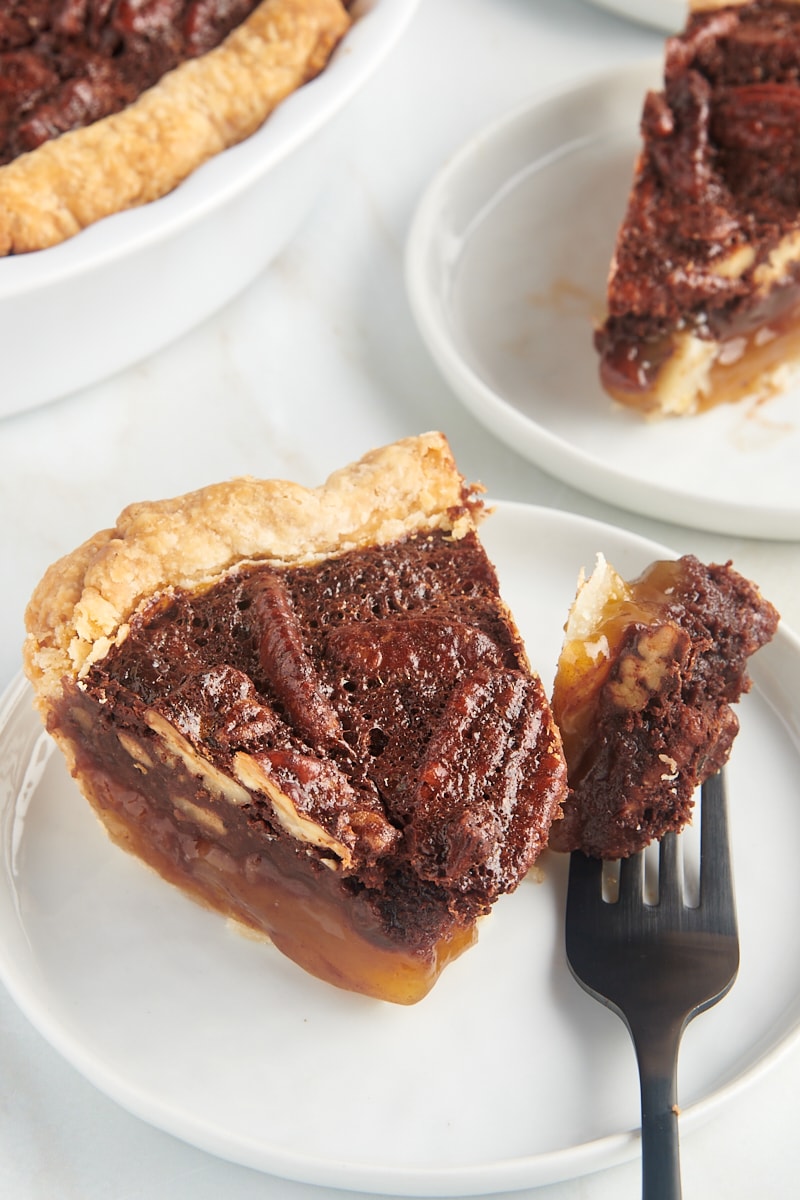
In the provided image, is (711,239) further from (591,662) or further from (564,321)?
(591,662)

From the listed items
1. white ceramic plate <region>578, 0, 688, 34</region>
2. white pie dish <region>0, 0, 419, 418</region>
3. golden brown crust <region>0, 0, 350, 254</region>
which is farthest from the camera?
white ceramic plate <region>578, 0, 688, 34</region>

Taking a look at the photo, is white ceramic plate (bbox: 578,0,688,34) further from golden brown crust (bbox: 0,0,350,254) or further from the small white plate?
the small white plate

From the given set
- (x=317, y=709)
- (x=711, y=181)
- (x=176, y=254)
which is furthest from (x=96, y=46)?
(x=317, y=709)

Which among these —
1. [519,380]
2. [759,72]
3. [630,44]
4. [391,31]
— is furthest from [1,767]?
[630,44]

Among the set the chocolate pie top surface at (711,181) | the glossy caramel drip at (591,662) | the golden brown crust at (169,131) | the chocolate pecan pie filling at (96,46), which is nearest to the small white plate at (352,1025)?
the glossy caramel drip at (591,662)

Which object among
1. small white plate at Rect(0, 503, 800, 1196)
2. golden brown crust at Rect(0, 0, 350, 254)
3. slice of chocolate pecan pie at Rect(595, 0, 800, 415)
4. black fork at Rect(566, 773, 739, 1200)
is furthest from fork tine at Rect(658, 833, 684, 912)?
golden brown crust at Rect(0, 0, 350, 254)

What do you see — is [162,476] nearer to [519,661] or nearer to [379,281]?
[379,281]
